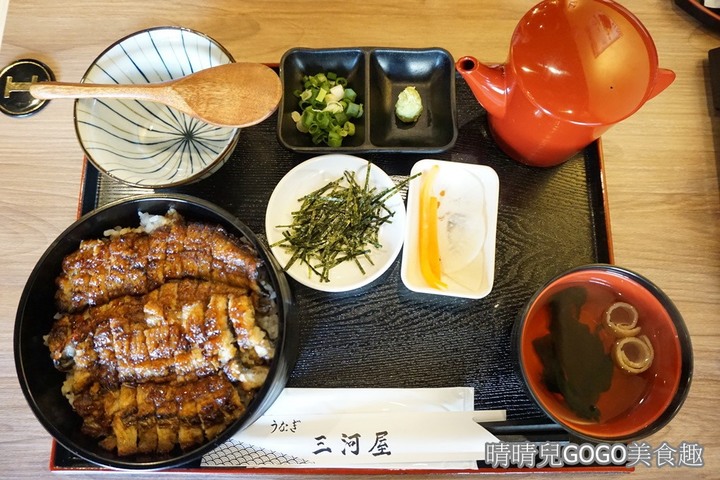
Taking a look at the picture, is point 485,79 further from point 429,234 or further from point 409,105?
point 429,234

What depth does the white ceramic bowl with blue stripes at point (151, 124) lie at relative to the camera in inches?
66.4

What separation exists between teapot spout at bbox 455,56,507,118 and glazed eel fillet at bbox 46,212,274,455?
902mm

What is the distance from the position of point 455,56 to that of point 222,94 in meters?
0.98

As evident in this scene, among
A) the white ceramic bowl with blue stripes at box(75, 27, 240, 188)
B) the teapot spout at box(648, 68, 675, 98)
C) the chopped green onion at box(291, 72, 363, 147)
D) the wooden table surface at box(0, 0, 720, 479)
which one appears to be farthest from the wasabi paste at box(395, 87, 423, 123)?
the teapot spout at box(648, 68, 675, 98)

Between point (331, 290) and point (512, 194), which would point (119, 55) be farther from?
point (512, 194)

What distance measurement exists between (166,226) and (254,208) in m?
0.34

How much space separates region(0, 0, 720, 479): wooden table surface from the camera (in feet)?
5.78

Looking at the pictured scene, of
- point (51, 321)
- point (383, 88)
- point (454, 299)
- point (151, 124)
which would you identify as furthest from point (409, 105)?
point (51, 321)

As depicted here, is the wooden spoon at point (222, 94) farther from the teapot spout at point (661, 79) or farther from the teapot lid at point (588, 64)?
the teapot spout at point (661, 79)

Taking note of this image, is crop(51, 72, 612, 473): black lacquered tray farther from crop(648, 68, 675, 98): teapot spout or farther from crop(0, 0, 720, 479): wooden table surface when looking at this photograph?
crop(648, 68, 675, 98): teapot spout

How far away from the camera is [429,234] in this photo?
173 cm

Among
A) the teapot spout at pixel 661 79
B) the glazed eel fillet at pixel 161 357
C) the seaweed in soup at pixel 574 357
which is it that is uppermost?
the teapot spout at pixel 661 79

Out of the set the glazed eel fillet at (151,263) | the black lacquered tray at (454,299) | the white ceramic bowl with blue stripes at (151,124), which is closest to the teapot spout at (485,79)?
the black lacquered tray at (454,299)

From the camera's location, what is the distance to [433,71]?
1.93 metres
